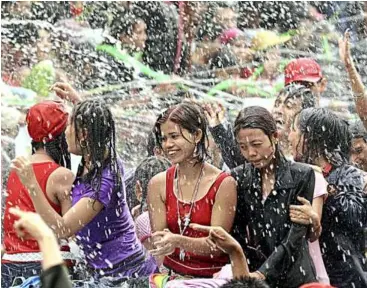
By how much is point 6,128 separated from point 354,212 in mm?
3611

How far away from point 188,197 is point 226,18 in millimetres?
3460

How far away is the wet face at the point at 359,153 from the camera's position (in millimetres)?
7003

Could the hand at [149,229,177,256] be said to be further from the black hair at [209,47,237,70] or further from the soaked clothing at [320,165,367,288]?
the black hair at [209,47,237,70]

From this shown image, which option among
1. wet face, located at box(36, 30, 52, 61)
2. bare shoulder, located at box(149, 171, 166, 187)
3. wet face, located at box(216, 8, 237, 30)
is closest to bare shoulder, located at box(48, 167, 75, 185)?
bare shoulder, located at box(149, 171, 166, 187)

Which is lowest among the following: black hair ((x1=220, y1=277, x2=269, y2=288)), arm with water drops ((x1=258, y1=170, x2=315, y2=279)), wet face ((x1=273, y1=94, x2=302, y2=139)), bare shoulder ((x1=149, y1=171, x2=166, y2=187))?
arm with water drops ((x1=258, y1=170, x2=315, y2=279))

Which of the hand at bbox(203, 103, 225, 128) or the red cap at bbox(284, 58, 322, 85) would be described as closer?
the hand at bbox(203, 103, 225, 128)

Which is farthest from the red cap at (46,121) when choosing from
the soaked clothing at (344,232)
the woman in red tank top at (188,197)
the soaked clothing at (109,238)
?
the soaked clothing at (344,232)

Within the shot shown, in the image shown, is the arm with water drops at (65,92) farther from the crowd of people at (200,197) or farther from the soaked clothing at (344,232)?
the soaked clothing at (344,232)

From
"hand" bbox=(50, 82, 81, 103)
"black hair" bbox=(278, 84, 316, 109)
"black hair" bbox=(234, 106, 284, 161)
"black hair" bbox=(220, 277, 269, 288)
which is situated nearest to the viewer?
"black hair" bbox=(220, 277, 269, 288)

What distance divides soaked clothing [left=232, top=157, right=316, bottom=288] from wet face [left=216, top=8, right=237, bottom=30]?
10.9 ft

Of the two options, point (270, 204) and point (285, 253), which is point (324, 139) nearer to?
point (270, 204)

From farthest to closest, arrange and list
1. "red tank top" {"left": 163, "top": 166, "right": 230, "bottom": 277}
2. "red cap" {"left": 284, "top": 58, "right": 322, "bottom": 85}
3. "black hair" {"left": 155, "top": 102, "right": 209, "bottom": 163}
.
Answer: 1. "red cap" {"left": 284, "top": 58, "right": 322, "bottom": 85}
2. "black hair" {"left": 155, "top": 102, "right": 209, "bottom": 163}
3. "red tank top" {"left": 163, "top": 166, "right": 230, "bottom": 277}

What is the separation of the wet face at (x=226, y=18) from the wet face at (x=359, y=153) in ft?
6.57

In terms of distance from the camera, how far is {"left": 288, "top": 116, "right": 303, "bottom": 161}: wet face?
19.2 feet
